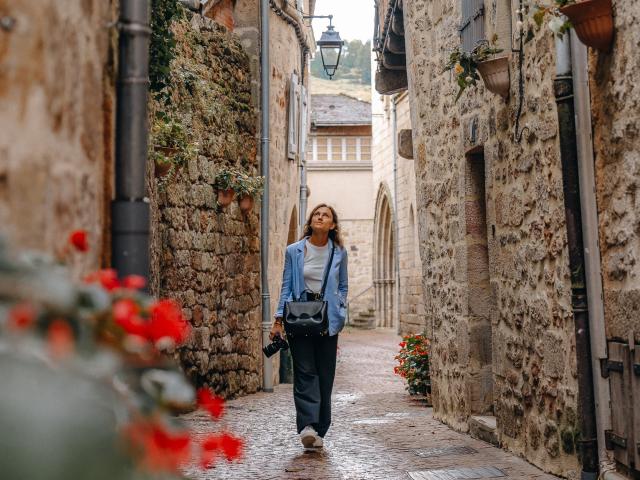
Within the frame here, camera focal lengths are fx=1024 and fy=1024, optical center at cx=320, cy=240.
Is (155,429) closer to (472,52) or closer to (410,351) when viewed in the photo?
(472,52)

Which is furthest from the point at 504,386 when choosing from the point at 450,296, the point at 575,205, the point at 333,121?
the point at 333,121

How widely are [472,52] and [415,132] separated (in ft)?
9.06

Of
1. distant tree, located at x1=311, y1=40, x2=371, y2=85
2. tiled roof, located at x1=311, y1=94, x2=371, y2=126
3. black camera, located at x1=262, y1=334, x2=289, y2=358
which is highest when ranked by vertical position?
distant tree, located at x1=311, y1=40, x2=371, y2=85

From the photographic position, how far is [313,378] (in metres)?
6.84

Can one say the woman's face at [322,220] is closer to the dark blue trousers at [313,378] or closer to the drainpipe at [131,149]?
the dark blue trousers at [313,378]

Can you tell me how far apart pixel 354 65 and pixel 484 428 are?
103857mm

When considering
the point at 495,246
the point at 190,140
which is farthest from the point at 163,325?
the point at 190,140

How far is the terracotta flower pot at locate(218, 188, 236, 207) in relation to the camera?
10.3 meters

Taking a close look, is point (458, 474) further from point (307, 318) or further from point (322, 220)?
point (322, 220)

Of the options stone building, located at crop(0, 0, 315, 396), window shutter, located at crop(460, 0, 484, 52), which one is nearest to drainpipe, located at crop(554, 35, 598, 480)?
window shutter, located at crop(460, 0, 484, 52)

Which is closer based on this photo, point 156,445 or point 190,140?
point 156,445

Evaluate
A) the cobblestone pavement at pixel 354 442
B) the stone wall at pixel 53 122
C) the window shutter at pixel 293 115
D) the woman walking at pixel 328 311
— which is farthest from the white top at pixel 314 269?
the window shutter at pixel 293 115

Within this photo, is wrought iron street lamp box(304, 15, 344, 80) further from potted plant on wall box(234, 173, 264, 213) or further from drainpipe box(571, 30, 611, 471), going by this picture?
drainpipe box(571, 30, 611, 471)

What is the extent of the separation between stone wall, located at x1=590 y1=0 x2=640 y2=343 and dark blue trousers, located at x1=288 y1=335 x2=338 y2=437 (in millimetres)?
2338
